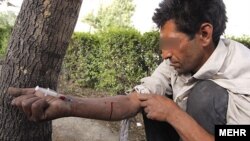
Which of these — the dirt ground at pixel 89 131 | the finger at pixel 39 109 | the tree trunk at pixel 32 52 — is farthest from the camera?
the dirt ground at pixel 89 131

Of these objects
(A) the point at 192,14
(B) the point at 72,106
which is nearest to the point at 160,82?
(A) the point at 192,14

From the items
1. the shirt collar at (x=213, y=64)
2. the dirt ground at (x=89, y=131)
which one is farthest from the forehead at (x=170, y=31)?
the dirt ground at (x=89, y=131)

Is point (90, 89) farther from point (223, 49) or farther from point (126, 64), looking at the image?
point (223, 49)

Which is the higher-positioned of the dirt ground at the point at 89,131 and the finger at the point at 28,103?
the finger at the point at 28,103

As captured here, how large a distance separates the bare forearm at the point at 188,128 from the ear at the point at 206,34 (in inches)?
16.1

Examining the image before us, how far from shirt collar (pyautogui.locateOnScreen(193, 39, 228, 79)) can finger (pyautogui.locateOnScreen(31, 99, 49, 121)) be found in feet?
2.94

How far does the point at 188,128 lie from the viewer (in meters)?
2.00

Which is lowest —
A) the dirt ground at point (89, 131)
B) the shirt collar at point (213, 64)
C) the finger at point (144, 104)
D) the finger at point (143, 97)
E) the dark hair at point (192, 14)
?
the dirt ground at point (89, 131)

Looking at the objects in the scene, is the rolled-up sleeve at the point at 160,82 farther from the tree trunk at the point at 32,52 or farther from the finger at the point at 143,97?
the tree trunk at the point at 32,52

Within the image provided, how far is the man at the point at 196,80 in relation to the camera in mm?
2049

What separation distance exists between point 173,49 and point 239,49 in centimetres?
41

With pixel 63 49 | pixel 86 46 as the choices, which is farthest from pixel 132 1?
pixel 63 49

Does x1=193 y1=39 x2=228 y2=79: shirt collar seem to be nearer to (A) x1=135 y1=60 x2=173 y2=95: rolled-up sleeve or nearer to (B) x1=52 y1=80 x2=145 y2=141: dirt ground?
(A) x1=135 y1=60 x2=173 y2=95: rolled-up sleeve

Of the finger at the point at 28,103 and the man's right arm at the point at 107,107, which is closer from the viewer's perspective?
the finger at the point at 28,103
